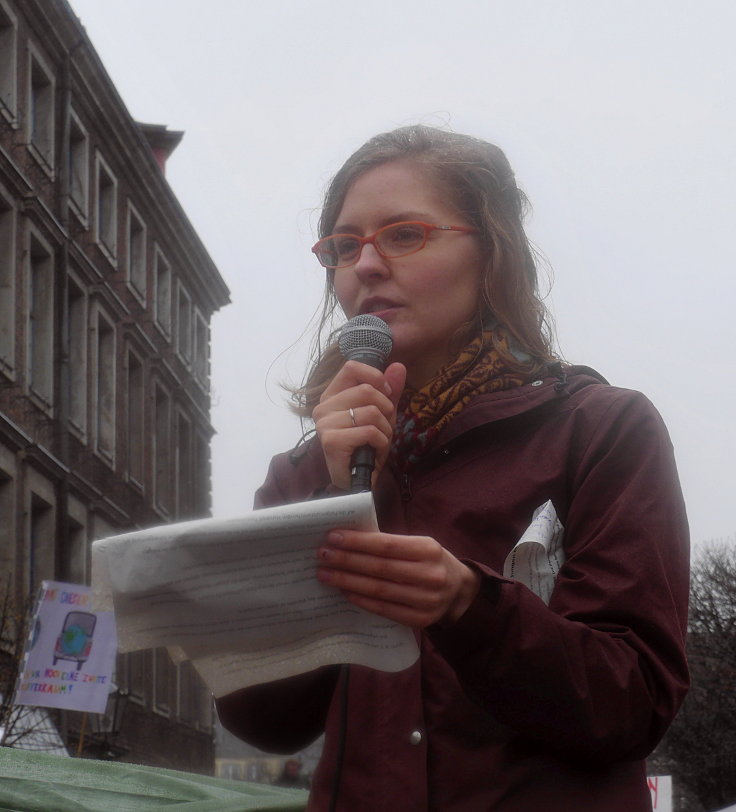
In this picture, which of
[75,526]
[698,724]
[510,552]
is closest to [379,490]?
[510,552]

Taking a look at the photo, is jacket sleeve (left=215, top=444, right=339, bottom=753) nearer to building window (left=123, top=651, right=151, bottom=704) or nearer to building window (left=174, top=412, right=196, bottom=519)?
building window (left=123, top=651, right=151, bottom=704)

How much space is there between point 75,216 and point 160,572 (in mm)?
25938

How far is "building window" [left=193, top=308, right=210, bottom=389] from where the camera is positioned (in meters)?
38.1

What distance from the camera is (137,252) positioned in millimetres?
32812

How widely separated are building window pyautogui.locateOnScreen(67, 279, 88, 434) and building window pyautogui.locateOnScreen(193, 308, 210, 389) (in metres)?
9.68

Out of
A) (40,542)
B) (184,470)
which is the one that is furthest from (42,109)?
(184,470)

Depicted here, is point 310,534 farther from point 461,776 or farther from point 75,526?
point 75,526

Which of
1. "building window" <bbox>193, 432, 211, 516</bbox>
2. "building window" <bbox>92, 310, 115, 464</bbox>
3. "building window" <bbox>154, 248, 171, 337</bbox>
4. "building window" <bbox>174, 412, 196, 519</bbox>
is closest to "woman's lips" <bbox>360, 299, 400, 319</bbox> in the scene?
"building window" <bbox>92, 310, 115, 464</bbox>

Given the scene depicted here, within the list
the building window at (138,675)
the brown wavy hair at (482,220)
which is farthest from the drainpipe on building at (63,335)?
the brown wavy hair at (482,220)

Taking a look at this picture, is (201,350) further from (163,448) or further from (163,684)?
(163,684)

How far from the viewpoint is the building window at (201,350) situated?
3809 cm

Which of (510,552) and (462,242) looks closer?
(510,552)

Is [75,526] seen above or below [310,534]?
above

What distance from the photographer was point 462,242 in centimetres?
300
